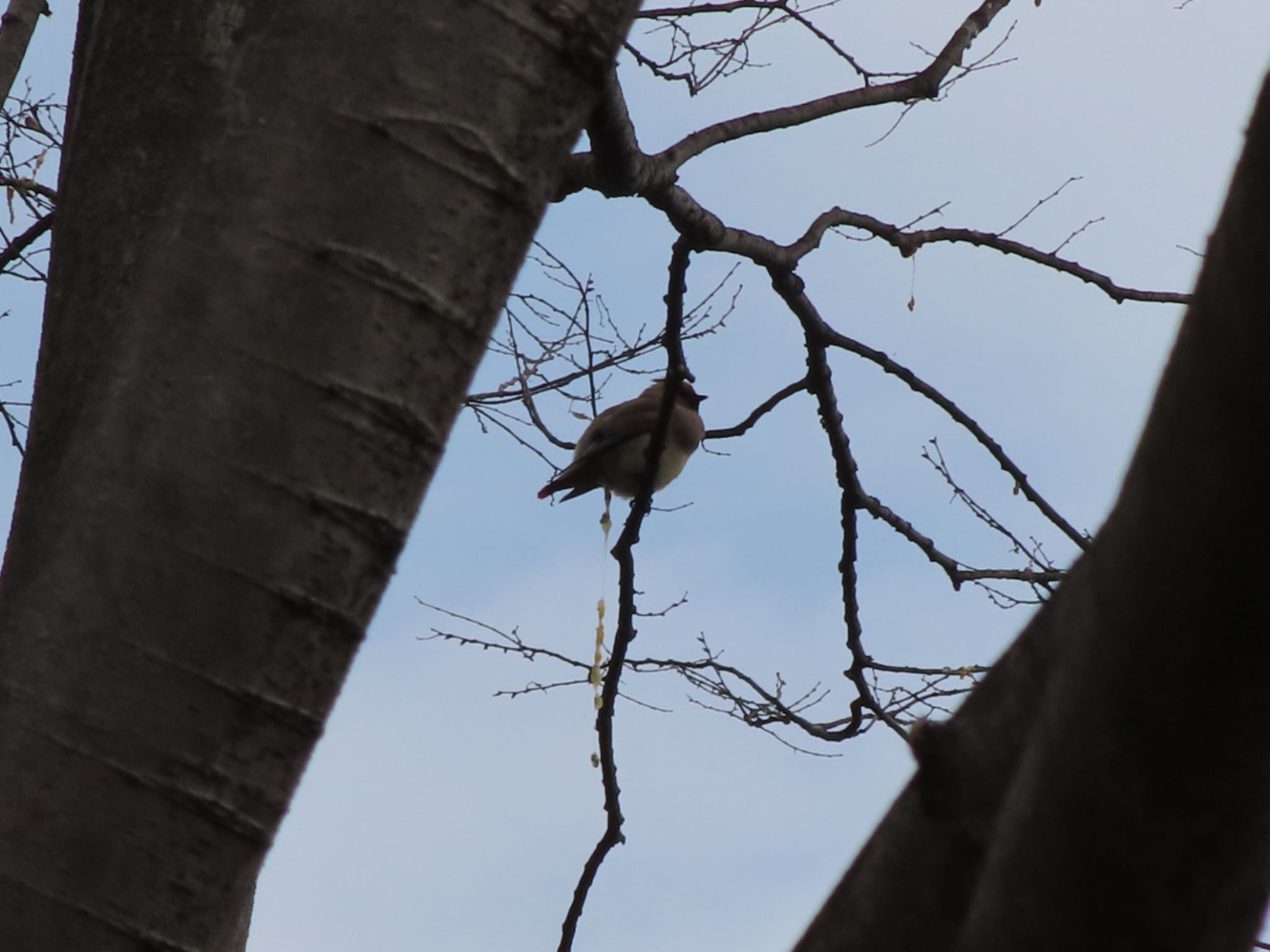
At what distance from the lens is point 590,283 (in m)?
5.27

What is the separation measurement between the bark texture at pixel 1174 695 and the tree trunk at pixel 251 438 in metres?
0.51

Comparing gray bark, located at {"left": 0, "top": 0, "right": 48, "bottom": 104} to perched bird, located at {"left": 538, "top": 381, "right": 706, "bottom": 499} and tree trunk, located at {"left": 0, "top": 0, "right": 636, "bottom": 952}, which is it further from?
tree trunk, located at {"left": 0, "top": 0, "right": 636, "bottom": 952}

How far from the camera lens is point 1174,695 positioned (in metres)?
0.69

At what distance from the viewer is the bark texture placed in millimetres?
658

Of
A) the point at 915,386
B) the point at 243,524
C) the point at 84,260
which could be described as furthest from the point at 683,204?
the point at 243,524

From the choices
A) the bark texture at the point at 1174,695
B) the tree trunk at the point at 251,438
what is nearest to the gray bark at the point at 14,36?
the tree trunk at the point at 251,438

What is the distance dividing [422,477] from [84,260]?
0.38m

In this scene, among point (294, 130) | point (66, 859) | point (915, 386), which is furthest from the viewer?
point (915, 386)

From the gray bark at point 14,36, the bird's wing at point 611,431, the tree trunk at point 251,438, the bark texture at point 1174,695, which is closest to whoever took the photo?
the bark texture at point 1174,695

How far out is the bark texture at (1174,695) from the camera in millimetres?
658

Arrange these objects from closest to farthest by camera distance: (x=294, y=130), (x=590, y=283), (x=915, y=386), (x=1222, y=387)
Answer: (x=1222, y=387) → (x=294, y=130) → (x=915, y=386) → (x=590, y=283)

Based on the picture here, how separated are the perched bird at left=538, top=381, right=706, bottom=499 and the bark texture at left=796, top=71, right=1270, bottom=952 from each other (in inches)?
187

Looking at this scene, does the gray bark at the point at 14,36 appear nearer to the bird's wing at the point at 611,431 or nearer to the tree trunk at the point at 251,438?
the bird's wing at the point at 611,431

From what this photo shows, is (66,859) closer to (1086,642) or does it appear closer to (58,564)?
(58,564)
